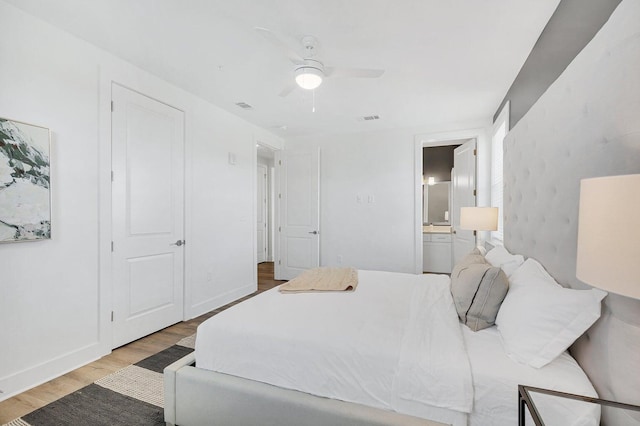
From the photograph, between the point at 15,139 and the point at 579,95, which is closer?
the point at 579,95

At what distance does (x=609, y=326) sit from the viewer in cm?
113

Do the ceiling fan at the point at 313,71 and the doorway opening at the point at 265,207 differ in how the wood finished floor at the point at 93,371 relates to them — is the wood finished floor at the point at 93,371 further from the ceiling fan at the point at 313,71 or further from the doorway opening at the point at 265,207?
the doorway opening at the point at 265,207

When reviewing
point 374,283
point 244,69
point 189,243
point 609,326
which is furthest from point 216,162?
point 609,326

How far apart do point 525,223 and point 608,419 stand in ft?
4.28

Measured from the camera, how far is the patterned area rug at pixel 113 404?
69.7 inches

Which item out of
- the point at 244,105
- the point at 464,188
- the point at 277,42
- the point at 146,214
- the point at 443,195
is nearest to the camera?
the point at 277,42

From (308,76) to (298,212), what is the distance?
3118 millimetres

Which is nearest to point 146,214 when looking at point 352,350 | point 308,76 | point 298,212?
point 308,76

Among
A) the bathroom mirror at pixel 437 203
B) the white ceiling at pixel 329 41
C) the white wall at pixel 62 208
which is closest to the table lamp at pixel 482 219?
the white ceiling at pixel 329 41

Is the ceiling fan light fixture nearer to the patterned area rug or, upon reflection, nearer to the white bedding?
the white bedding

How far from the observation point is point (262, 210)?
23.2ft

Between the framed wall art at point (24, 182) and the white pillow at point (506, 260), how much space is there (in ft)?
10.7

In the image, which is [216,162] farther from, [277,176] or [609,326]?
[609,326]

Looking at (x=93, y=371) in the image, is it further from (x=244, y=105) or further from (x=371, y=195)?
(x=371, y=195)
